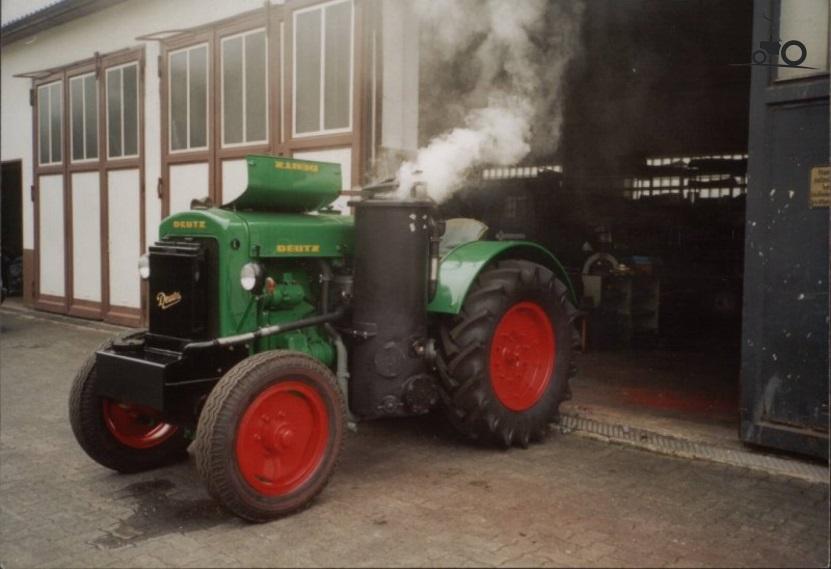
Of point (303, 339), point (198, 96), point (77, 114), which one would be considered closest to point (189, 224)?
point (303, 339)

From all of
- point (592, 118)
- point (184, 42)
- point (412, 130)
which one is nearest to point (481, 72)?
point (412, 130)

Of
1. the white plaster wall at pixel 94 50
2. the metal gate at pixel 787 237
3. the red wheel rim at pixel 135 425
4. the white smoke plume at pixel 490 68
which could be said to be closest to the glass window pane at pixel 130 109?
the white plaster wall at pixel 94 50

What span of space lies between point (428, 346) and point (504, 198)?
10051mm

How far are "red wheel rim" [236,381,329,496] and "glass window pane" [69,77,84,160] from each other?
8630 mm

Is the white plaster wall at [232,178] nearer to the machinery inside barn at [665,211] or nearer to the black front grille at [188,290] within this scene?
the machinery inside barn at [665,211]

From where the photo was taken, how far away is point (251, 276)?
3.96m

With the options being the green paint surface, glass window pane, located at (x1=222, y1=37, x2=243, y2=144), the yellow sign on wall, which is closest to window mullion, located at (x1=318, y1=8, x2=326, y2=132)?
glass window pane, located at (x1=222, y1=37, x2=243, y2=144)

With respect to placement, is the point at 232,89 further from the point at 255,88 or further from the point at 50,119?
the point at 50,119

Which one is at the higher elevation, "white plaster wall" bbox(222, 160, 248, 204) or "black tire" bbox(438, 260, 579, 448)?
"white plaster wall" bbox(222, 160, 248, 204)

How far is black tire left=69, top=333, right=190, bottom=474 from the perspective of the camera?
4121mm

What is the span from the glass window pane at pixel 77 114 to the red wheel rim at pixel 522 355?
835 cm

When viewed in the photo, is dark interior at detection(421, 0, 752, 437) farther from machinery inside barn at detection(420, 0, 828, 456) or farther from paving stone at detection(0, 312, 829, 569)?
paving stone at detection(0, 312, 829, 569)

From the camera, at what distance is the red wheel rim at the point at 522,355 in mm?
4738

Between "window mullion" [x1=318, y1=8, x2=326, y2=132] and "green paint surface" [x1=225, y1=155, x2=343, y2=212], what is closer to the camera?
"green paint surface" [x1=225, y1=155, x2=343, y2=212]
